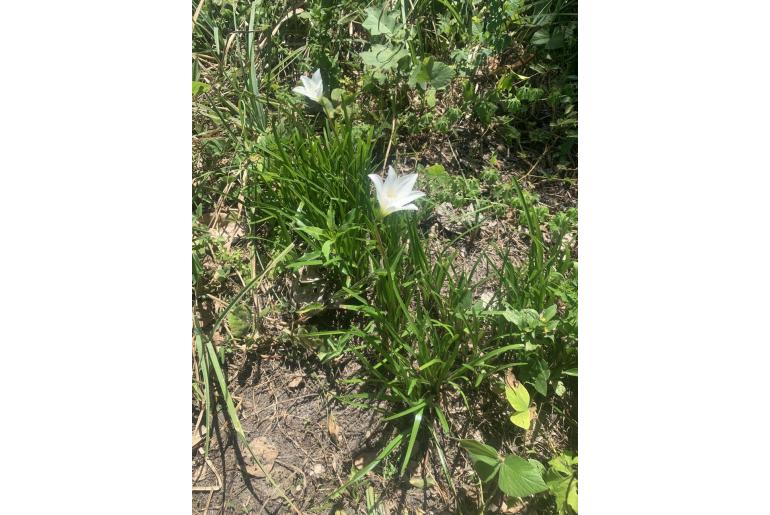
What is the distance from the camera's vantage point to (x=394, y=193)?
1644 mm

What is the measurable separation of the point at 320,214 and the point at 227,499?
0.93m

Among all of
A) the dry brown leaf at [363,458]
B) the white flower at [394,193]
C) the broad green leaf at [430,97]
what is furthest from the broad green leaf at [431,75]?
the dry brown leaf at [363,458]

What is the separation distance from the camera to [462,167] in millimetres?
1933

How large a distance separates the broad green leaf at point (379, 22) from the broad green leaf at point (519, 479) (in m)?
1.44

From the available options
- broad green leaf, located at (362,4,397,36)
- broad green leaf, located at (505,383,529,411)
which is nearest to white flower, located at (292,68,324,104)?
broad green leaf, located at (362,4,397,36)

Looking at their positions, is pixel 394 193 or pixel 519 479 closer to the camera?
pixel 519 479

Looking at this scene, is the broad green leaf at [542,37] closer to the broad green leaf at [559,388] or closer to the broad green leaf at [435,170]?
the broad green leaf at [435,170]

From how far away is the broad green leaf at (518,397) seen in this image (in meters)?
1.58

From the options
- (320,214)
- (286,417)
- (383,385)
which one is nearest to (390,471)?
(383,385)

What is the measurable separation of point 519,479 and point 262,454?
0.79m

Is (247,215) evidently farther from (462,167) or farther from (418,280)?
(462,167)

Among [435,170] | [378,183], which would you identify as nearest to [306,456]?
[378,183]

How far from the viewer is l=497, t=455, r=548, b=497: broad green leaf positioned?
1478 mm

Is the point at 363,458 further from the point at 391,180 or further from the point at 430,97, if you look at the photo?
the point at 430,97
